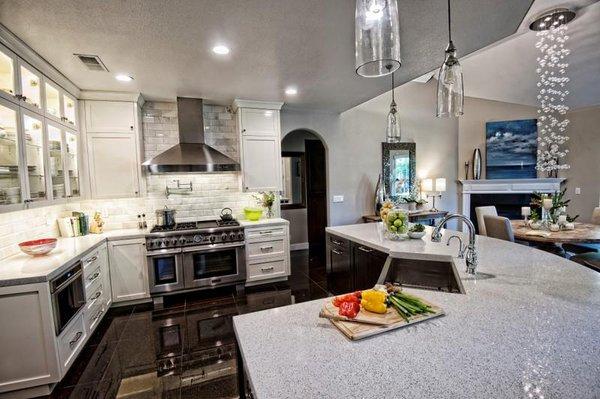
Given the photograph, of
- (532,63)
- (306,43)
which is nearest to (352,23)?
(306,43)

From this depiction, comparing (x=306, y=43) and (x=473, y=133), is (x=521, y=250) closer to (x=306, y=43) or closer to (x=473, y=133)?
(x=306, y=43)

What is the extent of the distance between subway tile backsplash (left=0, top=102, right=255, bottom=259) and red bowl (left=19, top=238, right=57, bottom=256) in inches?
34.7

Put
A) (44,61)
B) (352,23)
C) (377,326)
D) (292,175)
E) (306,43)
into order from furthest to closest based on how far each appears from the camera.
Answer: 1. (292,175)
2. (44,61)
3. (306,43)
4. (352,23)
5. (377,326)

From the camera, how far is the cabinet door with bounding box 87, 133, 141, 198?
11.4 ft

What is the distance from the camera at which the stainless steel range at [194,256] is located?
343cm

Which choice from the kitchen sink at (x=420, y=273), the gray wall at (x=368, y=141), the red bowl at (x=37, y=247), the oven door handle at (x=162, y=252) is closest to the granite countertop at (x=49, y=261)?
the red bowl at (x=37, y=247)

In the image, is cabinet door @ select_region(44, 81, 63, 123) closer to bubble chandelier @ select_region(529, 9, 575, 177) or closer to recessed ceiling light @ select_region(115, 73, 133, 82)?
recessed ceiling light @ select_region(115, 73, 133, 82)

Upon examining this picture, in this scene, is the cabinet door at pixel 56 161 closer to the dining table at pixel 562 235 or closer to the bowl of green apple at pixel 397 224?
the bowl of green apple at pixel 397 224

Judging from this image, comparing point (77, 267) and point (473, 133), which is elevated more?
point (473, 133)

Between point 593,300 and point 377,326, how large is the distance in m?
1.07

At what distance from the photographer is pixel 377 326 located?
1134 mm

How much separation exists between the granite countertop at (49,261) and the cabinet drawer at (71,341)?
497 mm

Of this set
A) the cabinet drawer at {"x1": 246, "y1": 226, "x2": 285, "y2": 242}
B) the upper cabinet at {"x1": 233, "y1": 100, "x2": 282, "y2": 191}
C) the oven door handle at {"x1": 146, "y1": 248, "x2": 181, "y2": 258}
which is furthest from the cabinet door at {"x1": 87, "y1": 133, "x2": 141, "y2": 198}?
the cabinet drawer at {"x1": 246, "y1": 226, "x2": 285, "y2": 242}

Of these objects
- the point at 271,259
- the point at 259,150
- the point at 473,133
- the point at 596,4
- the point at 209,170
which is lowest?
the point at 271,259
